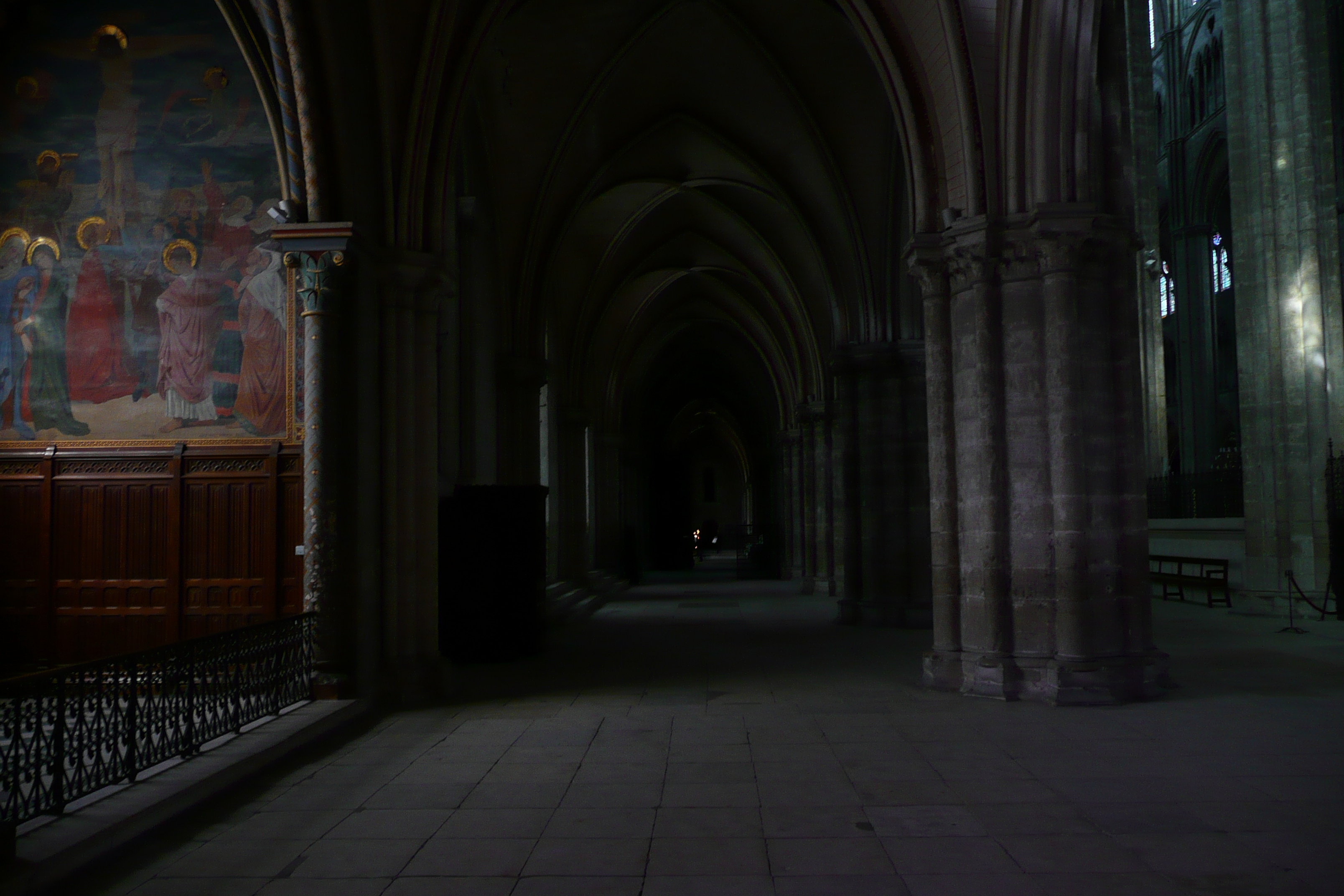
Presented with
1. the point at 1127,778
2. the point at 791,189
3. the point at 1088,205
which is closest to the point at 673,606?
the point at 791,189

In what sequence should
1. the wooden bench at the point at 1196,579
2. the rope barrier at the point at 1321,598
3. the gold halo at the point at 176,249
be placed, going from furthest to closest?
the wooden bench at the point at 1196,579
the rope barrier at the point at 1321,598
the gold halo at the point at 176,249

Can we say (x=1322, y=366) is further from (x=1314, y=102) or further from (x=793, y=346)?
(x=793, y=346)

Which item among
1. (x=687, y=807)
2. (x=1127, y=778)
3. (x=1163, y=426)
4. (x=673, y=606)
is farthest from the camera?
(x=1163, y=426)

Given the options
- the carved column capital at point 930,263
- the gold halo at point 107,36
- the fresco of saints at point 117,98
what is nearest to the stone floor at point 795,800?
the carved column capital at point 930,263

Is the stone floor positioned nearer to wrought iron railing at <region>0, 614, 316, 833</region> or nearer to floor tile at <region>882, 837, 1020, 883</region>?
floor tile at <region>882, 837, 1020, 883</region>

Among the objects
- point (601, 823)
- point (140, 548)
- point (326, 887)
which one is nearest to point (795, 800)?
point (601, 823)

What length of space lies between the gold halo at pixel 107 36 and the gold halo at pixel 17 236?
1907 mm

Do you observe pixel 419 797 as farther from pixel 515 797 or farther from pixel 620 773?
pixel 620 773

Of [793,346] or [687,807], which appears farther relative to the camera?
[793,346]

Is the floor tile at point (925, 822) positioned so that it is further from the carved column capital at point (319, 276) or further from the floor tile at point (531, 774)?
the carved column capital at point (319, 276)

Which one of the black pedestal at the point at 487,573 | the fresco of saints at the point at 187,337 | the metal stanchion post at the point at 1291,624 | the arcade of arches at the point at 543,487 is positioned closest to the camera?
the arcade of arches at the point at 543,487

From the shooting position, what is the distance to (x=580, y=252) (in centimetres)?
2150

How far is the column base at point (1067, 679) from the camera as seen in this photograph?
8047 mm

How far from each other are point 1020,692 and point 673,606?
10828 millimetres
